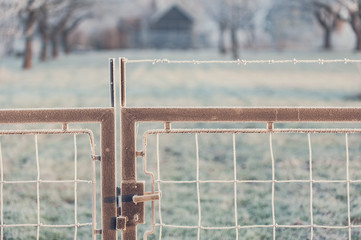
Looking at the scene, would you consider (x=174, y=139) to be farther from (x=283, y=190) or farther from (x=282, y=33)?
(x=282, y=33)

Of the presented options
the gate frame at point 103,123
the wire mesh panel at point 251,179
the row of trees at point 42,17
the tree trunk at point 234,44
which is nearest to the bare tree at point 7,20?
the row of trees at point 42,17

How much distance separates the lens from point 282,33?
59.3m

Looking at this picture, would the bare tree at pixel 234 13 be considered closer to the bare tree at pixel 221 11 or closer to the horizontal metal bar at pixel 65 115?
the bare tree at pixel 221 11

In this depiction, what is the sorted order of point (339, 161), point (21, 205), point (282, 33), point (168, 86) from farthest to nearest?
point (282, 33)
point (168, 86)
point (339, 161)
point (21, 205)

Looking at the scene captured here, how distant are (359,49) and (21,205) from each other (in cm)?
4066

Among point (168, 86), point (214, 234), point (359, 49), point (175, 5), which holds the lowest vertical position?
point (214, 234)

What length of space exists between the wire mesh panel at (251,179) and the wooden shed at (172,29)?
57.5 metres

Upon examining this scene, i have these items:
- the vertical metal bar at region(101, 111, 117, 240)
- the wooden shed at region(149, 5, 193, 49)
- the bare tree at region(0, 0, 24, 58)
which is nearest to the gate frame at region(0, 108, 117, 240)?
the vertical metal bar at region(101, 111, 117, 240)

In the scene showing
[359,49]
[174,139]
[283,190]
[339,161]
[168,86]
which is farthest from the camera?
[359,49]

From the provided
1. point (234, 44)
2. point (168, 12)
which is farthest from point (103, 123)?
point (168, 12)

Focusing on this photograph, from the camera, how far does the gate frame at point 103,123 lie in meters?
2.44

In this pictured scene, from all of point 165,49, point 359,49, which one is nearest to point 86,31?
point 165,49

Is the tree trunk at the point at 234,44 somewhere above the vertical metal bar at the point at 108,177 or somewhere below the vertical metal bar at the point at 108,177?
above

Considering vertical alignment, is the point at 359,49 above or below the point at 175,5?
below
